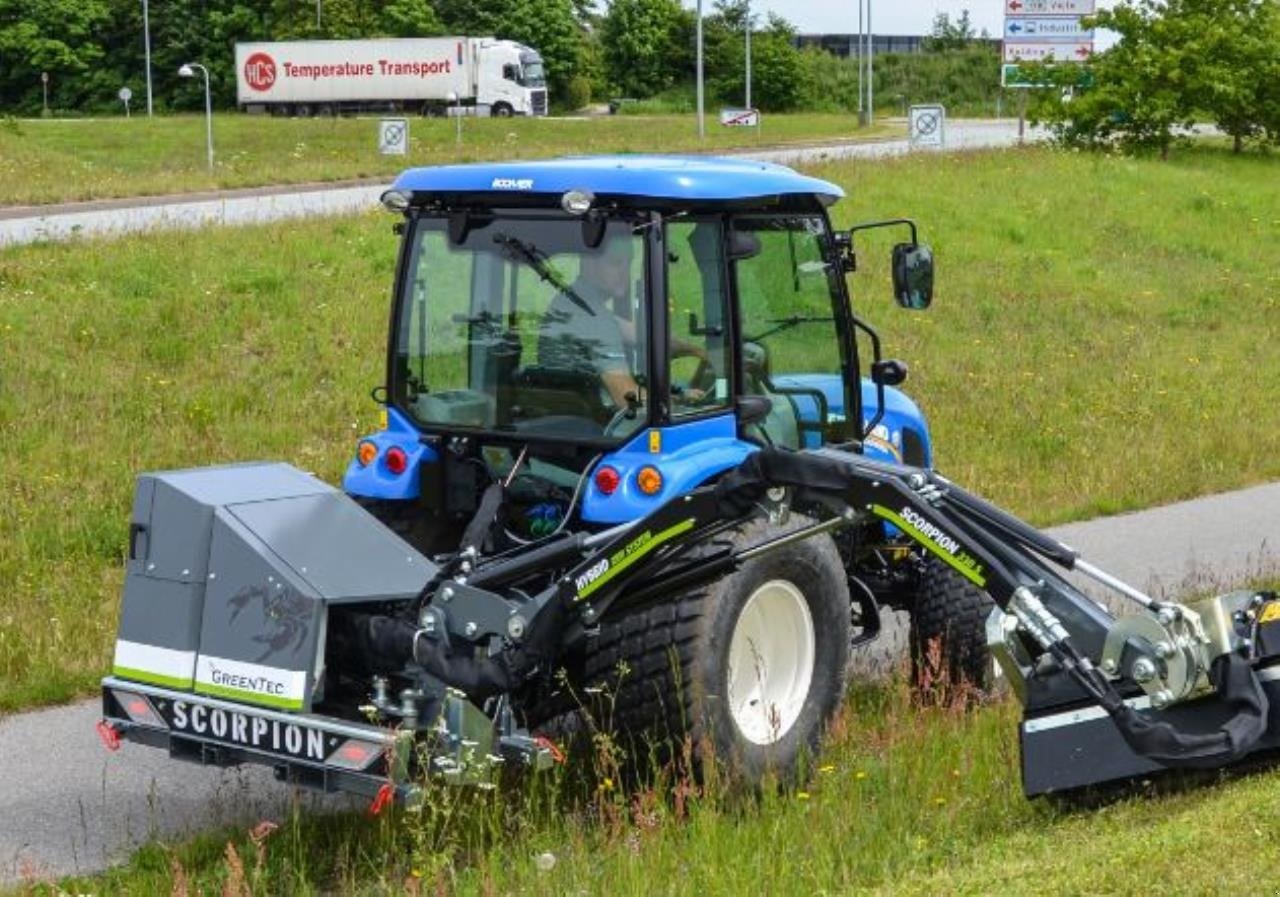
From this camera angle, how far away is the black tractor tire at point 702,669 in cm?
665

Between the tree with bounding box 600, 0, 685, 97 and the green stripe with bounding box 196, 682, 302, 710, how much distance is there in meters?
74.1

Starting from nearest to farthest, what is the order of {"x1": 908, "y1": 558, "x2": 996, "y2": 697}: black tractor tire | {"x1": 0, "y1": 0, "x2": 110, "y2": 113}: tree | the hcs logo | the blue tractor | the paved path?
1. the blue tractor
2. {"x1": 908, "y1": 558, "x2": 996, "y2": 697}: black tractor tire
3. the paved path
4. the hcs logo
5. {"x1": 0, "y1": 0, "x2": 110, "y2": 113}: tree

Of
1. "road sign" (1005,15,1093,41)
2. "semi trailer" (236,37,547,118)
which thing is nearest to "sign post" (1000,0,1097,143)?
"road sign" (1005,15,1093,41)

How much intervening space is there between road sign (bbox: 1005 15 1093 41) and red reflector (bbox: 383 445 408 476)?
30568 millimetres

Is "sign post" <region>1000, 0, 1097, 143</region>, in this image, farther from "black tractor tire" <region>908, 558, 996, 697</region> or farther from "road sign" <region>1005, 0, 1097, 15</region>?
"black tractor tire" <region>908, 558, 996, 697</region>

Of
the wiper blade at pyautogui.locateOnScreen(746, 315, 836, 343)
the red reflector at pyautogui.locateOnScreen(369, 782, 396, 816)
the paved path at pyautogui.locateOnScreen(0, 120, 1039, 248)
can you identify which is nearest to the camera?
the red reflector at pyautogui.locateOnScreen(369, 782, 396, 816)

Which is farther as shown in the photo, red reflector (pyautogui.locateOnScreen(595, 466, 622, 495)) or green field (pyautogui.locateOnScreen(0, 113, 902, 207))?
green field (pyautogui.locateOnScreen(0, 113, 902, 207))

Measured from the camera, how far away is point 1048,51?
36.4 meters

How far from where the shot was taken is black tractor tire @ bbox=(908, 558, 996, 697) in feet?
28.3

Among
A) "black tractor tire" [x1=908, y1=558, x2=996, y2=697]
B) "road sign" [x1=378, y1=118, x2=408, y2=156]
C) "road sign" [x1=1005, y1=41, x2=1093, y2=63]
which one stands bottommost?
"black tractor tire" [x1=908, y1=558, x2=996, y2=697]

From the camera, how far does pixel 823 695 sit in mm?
7328

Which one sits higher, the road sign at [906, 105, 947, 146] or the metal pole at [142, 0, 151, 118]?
the metal pole at [142, 0, 151, 118]

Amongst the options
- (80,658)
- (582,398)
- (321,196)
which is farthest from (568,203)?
(321,196)

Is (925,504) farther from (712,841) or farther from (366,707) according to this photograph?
(366,707)
